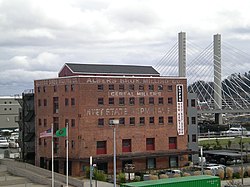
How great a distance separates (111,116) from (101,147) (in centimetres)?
425

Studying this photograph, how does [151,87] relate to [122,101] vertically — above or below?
above

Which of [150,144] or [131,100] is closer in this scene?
[131,100]

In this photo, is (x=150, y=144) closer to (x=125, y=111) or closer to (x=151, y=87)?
(x=125, y=111)

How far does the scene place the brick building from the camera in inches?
2409

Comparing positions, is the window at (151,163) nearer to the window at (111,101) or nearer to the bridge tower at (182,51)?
the window at (111,101)

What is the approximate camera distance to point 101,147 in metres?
62.4

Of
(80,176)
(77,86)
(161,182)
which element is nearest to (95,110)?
(77,86)

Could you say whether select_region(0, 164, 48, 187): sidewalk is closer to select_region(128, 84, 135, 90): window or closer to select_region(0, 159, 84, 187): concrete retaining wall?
select_region(0, 159, 84, 187): concrete retaining wall

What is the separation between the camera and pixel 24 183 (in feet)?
192

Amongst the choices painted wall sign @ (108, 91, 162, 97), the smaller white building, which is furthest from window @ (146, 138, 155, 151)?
the smaller white building

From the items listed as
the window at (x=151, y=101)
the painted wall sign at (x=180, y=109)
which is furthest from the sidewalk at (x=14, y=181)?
the painted wall sign at (x=180, y=109)

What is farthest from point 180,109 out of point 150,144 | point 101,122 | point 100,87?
point 100,87

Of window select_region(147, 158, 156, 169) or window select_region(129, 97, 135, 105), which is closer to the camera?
window select_region(129, 97, 135, 105)

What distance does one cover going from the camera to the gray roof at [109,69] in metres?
66.8
